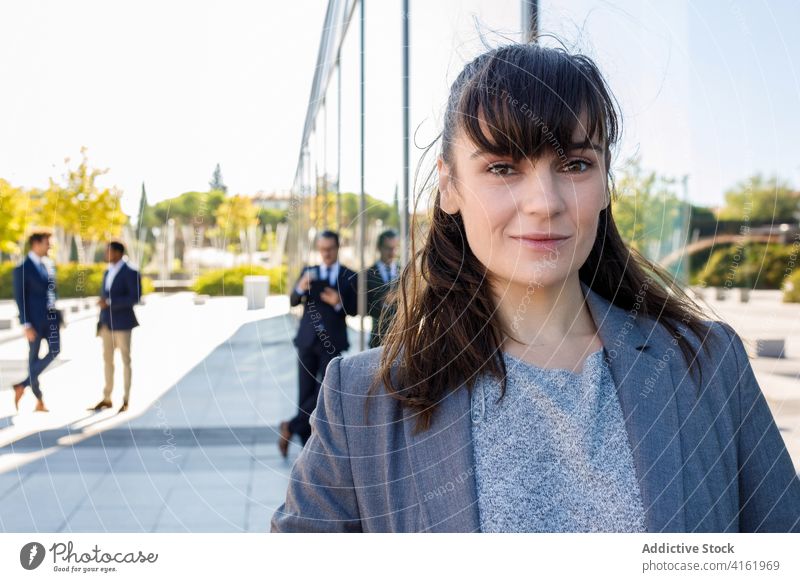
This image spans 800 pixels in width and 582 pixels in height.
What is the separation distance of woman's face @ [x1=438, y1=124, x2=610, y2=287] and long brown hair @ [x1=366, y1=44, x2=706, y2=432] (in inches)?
0.7

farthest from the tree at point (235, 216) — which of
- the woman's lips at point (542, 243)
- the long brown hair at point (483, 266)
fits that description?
the woman's lips at point (542, 243)

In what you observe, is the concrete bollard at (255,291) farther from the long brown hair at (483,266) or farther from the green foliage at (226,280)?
the long brown hair at (483,266)

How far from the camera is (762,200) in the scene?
7.75ft

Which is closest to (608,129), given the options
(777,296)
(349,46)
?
(777,296)

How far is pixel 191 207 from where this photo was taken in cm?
Result: 119

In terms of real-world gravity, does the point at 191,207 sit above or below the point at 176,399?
above

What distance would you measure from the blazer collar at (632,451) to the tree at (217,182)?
55 cm

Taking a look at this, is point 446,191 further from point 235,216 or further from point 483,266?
point 235,216

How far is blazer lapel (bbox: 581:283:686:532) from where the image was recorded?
2.75 feet

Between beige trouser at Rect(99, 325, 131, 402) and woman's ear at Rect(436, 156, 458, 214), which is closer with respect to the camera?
woman's ear at Rect(436, 156, 458, 214)

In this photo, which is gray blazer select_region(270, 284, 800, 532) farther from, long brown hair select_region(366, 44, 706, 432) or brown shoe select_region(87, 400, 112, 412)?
brown shoe select_region(87, 400, 112, 412)

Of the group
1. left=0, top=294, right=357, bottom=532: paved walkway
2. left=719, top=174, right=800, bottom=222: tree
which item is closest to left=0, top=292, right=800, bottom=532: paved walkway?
left=0, top=294, right=357, bottom=532: paved walkway

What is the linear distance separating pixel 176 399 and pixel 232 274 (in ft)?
1.00
